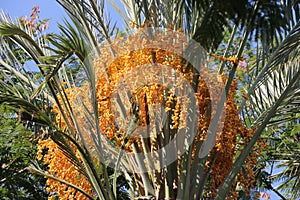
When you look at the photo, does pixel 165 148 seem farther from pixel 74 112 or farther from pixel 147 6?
pixel 147 6

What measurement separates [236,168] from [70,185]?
4.53ft

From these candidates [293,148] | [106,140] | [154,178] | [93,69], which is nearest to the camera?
[93,69]

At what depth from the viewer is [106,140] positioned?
552 centimetres

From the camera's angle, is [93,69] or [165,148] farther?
[165,148]

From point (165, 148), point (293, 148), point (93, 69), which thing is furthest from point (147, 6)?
point (293, 148)

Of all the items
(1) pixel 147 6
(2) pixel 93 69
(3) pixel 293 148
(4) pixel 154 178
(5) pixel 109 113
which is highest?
(1) pixel 147 6

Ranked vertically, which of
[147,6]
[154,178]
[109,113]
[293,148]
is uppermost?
[147,6]

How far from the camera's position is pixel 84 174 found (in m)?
4.93

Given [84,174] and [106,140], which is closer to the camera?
[84,174]

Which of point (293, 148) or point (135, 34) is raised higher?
point (135, 34)

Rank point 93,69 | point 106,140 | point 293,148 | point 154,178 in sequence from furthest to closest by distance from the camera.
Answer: point 293,148, point 106,140, point 154,178, point 93,69

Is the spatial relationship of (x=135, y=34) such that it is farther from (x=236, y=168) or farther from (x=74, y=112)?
(x=236, y=168)

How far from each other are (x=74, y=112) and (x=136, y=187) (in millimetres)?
877

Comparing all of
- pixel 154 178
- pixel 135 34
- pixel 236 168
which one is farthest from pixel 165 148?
pixel 135 34
